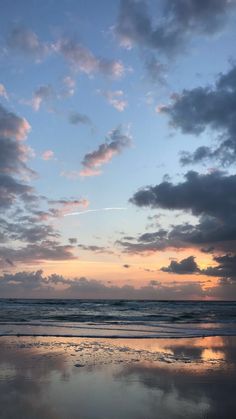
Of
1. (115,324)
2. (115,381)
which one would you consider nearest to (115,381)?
(115,381)

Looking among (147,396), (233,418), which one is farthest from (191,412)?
(147,396)

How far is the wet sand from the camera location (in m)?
8.08

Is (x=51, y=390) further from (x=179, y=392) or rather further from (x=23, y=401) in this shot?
(x=179, y=392)

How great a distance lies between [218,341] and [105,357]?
822 cm

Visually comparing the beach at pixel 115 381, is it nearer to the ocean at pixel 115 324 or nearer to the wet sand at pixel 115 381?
the wet sand at pixel 115 381

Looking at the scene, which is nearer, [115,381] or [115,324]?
[115,381]

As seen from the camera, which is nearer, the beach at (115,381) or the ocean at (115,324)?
the beach at (115,381)

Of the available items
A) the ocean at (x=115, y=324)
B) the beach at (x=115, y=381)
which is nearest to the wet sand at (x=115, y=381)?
the beach at (x=115, y=381)

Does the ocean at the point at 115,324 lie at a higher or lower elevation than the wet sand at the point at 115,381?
lower

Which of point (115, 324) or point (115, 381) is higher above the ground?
point (115, 381)

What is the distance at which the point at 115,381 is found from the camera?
10.5 metres

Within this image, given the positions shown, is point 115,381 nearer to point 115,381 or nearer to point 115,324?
point 115,381

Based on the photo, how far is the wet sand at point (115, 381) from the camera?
26.5 feet

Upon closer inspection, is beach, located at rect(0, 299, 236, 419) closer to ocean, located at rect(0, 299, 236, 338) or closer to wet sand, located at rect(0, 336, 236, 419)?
wet sand, located at rect(0, 336, 236, 419)
